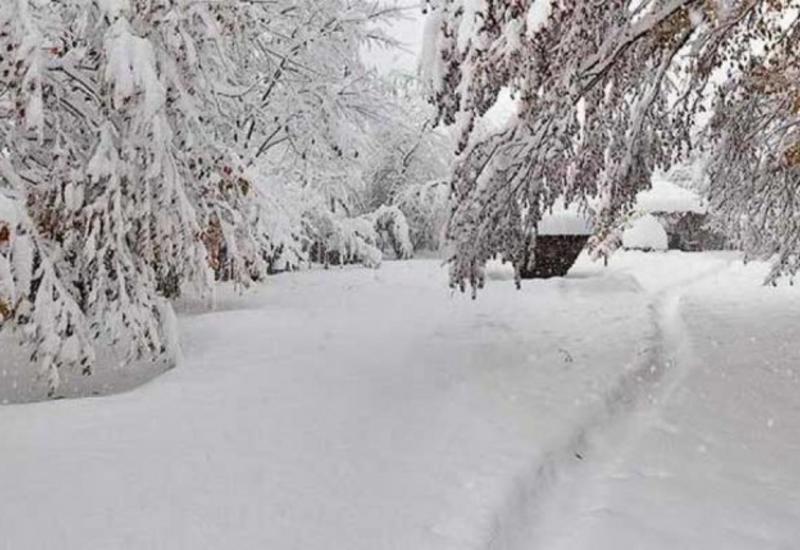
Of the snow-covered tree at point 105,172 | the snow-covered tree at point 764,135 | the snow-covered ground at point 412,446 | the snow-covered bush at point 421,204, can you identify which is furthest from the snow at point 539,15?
the snow-covered bush at point 421,204

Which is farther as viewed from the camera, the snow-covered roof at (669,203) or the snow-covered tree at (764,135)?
the snow-covered roof at (669,203)

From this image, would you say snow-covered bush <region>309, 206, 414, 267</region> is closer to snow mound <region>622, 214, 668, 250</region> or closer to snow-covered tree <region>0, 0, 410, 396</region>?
snow-covered tree <region>0, 0, 410, 396</region>

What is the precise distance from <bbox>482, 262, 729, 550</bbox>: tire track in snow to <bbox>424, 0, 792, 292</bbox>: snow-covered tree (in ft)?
5.85

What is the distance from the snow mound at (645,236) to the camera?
108 feet

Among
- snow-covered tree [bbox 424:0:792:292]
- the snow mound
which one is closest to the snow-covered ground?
snow-covered tree [bbox 424:0:792:292]

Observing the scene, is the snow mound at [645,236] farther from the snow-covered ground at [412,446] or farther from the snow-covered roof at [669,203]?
the snow-covered ground at [412,446]

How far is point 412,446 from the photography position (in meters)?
5.61

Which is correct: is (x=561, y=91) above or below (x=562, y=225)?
above

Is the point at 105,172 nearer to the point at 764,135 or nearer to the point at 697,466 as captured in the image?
the point at 697,466

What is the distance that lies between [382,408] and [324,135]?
25.7 feet

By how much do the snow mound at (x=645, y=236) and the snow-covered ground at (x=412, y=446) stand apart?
2280 centimetres

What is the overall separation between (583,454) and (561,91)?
9.87ft

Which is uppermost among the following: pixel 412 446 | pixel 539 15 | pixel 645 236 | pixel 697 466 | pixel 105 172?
pixel 539 15

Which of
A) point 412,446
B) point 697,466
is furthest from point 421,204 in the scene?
point 412,446
